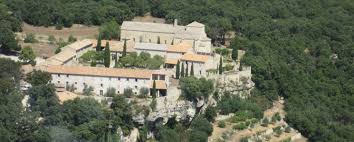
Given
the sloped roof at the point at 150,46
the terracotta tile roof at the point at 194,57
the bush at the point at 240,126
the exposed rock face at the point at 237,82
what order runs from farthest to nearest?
1. the sloped roof at the point at 150,46
2. the exposed rock face at the point at 237,82
3. the terracotta tile roof at the point at 194,57
4. the bush at the point at 240,126

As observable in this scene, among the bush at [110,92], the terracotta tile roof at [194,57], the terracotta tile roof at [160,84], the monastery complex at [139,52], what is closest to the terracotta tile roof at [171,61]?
the monastery complex at [139,52]

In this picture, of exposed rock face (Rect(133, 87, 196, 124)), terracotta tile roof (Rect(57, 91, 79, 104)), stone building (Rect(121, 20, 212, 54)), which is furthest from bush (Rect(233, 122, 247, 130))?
terracotta tile roof (Rect(57, 91, 79, 104))

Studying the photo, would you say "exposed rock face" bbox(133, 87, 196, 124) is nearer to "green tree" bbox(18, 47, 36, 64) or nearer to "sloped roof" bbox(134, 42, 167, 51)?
"sloped roof" bbox(134, 42, 167, 51)

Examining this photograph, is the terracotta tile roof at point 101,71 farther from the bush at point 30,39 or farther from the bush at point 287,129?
the bush at point 287,129

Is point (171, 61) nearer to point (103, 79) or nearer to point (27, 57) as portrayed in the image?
point (103, 79)

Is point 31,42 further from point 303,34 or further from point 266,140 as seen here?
point 303,34

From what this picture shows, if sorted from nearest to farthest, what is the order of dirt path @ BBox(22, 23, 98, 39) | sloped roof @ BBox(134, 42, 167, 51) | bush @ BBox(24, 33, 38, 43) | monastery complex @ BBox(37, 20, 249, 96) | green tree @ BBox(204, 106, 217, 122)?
monastery complex @ BBox(37, 20, 249, 96), green tree @ BBox(204, 106, 217, 122), sloped roof @ BBox(134, 42, 167, 51), bush @ BBox(24, 33, 38, 43), dirt path @ BBox(22, 23, 98, 39)

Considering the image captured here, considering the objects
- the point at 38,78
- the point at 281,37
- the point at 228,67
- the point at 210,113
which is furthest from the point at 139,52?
the point at 281,37
